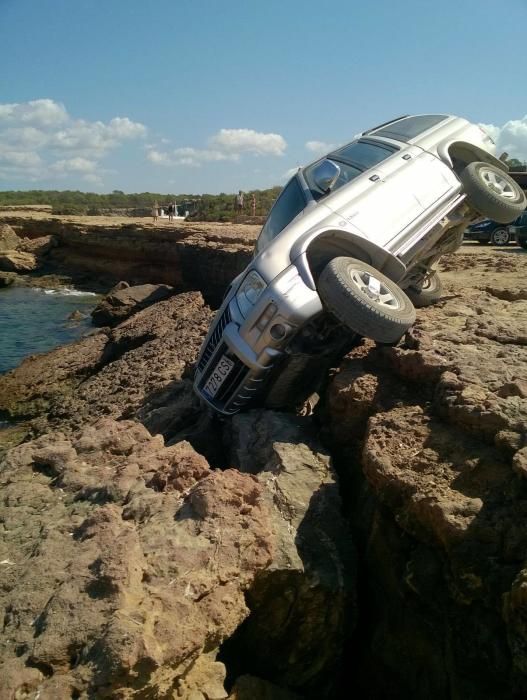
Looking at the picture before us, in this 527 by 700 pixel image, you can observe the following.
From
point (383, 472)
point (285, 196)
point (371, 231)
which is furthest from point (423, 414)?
point (285, 196)

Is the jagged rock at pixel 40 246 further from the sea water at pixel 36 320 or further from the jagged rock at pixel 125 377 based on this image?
the jagged rock at pixel 125 377

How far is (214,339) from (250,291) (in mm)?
652

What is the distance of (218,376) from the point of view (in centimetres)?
546

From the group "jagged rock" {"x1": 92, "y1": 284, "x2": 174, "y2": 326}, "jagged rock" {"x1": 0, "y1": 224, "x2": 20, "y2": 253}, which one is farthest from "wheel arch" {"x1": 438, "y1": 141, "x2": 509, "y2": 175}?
"jagged rock" {"x1": 0, "y1": 224, "x2": 20, "y2": 253}

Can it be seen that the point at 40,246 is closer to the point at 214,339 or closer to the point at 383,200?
the point at 214,339

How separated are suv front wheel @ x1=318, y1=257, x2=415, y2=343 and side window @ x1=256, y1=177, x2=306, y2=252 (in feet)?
4.78

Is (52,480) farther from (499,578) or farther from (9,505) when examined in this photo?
(499,578)

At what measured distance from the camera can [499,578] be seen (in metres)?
2.91

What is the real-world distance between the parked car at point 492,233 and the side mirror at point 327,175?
13481mm

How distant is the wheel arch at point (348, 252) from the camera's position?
17.8 ft

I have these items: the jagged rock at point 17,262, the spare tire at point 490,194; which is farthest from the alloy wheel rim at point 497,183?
the jagged rock at point 17,262

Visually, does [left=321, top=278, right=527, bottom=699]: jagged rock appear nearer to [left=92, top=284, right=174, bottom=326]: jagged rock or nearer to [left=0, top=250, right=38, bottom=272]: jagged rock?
[left=92, top=284, right=174, bottom=326]: jagged rock

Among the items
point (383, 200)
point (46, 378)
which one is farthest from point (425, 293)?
point (46, 378)

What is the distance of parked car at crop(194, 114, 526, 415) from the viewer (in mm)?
4934
